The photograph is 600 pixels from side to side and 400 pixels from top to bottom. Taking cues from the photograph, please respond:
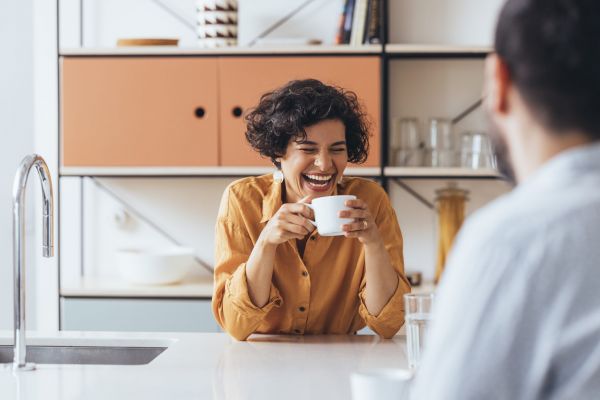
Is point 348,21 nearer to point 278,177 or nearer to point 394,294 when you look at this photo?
point 278,177

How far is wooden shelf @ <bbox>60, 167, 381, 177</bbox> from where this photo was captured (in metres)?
3.20

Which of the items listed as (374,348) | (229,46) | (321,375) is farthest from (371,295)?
(229,46)

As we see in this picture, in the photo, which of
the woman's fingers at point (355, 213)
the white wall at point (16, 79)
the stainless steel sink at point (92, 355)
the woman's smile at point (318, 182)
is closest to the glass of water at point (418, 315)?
the woman's fingers at point (355, 213)

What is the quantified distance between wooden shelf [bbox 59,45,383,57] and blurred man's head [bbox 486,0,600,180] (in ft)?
8.33

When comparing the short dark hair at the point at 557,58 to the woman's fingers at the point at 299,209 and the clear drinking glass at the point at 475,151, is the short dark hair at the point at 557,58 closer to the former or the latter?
the woman's fingers at the point at 299,209

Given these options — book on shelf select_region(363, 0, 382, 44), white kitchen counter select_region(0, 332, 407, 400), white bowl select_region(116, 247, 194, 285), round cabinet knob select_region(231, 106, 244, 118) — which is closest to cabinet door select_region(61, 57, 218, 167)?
round cabinet knob select_region(231, 106, 244, 118)

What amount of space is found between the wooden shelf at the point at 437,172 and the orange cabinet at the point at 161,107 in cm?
49

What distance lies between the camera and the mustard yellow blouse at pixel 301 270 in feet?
6.46

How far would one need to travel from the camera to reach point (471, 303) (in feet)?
2.12

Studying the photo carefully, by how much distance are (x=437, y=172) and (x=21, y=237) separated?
1.88m

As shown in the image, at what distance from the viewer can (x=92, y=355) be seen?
1.90 m

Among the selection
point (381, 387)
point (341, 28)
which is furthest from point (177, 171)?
point (381, 387)

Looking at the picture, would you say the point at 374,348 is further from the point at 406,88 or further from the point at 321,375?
the point at 406,88

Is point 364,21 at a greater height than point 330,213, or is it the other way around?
point 364,21
